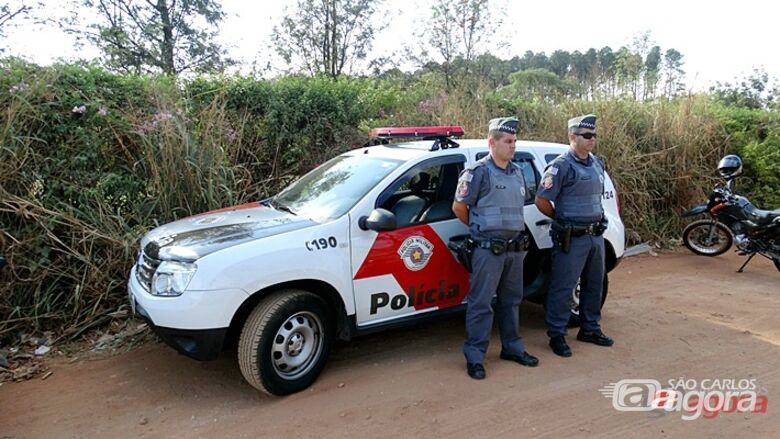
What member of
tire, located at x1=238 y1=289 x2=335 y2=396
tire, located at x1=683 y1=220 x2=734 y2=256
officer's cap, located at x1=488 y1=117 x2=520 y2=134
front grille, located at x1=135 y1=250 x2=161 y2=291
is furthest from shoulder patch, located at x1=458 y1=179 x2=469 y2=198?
tire, located at x1=683 y1=220 x2=734 y2=256

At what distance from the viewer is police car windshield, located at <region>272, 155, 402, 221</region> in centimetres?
365

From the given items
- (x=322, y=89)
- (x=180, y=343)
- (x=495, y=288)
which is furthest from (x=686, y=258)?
(x=180, y=343)

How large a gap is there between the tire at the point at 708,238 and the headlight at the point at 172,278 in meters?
Result: 7.25

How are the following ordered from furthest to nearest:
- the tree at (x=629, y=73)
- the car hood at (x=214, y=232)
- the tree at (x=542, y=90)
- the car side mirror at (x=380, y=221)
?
1. the tree at (x=629, y=73)
2. the tree at (x=542, y=90)
3. the car side mirror at (x=380, y=221)
4. the car hood at (x=214, y=232)

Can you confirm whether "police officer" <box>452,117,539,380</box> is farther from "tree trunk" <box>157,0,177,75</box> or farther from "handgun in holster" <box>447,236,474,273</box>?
"tree trunk" <box>157,0,177,75</box>

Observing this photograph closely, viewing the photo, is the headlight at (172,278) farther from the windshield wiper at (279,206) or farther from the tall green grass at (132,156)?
the tall green grass at (132,156)

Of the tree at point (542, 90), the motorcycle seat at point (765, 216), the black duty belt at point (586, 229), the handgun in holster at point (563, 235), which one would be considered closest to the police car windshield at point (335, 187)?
the handgun in holster at point (563, 235)

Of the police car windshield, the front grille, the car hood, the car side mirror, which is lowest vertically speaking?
the front grille

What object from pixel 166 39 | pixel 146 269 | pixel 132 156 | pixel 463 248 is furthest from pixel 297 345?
pixel 166 39

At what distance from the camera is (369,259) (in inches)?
137

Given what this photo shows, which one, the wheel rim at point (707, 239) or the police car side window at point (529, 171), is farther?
the wheel rim at point (707, 239)

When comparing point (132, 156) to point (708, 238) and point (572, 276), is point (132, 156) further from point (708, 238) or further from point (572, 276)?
point (708, 238)

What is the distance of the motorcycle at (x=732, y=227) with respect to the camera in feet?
21.1

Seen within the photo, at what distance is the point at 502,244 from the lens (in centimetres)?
347
